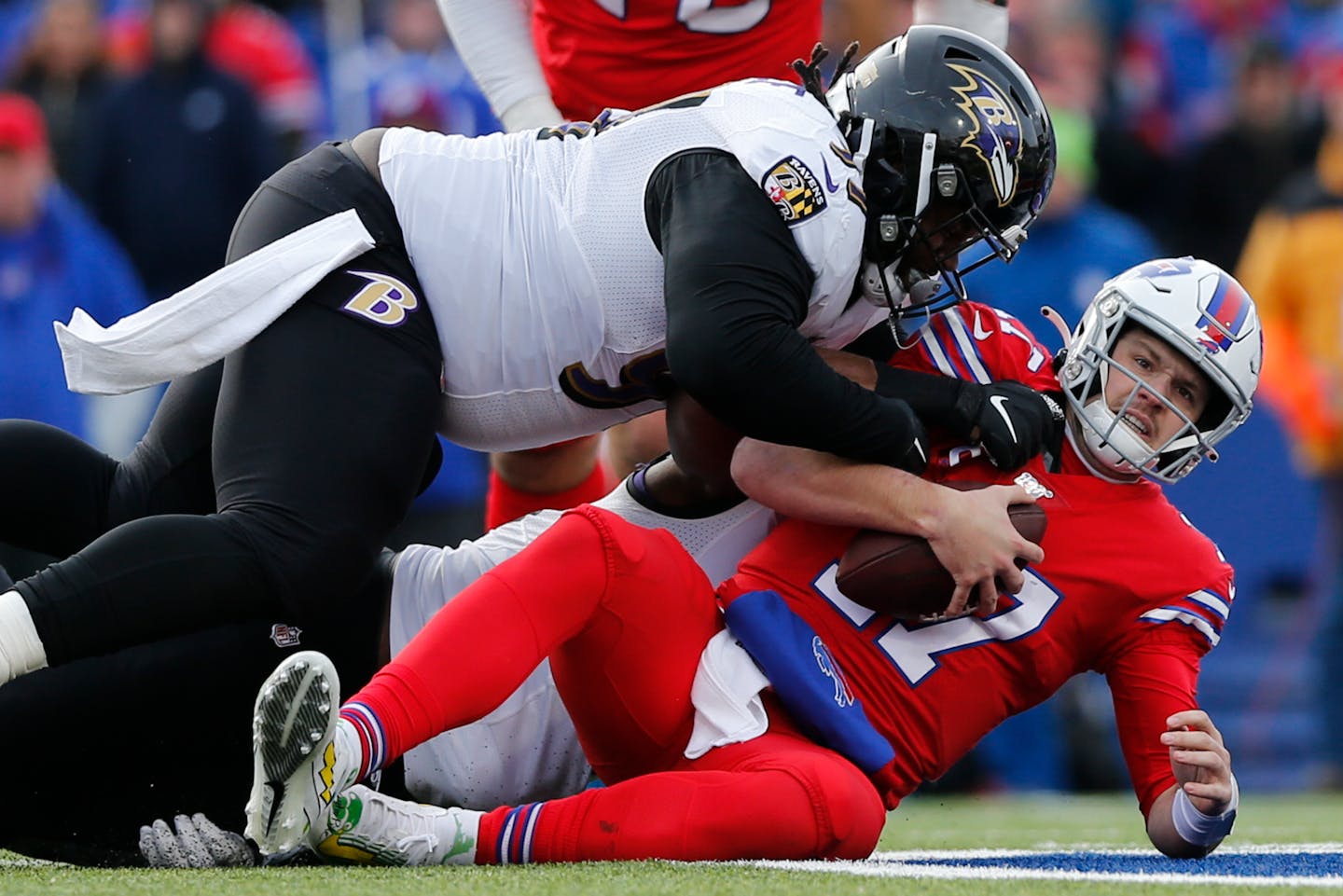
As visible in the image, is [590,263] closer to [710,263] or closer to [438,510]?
[710,263]

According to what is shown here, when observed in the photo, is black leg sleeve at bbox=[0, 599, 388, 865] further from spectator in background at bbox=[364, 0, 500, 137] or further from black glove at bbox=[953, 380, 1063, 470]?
spectator in background at bbox=[364, 0, 500, 137]

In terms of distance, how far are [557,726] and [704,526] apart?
0.46 metres

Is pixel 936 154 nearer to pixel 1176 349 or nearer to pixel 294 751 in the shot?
pixel 1176 349

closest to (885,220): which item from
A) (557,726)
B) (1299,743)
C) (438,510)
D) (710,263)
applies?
(710,263)

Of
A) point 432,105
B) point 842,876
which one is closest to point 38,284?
point 432,105

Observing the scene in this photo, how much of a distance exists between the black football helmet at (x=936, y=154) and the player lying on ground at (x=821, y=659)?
0.77 ft

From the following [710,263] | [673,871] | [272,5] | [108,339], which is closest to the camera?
[673,871]

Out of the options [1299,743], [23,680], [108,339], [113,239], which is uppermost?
[108,339]

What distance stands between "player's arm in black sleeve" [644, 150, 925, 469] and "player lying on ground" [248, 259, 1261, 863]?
121mm

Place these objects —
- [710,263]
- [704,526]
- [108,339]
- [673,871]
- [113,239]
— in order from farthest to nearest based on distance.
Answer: [113,239] → [704,526] → [108,339] → [710,263] → [673,871]

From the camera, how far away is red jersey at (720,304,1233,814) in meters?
3.13

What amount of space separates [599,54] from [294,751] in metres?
1.95

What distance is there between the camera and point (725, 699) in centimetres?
302

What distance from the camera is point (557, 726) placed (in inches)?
128
